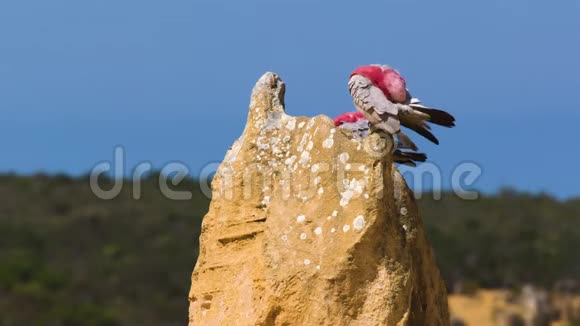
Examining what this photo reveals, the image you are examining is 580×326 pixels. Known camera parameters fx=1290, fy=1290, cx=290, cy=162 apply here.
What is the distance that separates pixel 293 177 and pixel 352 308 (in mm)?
838

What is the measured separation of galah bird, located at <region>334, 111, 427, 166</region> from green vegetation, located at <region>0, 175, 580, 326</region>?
23237 mm

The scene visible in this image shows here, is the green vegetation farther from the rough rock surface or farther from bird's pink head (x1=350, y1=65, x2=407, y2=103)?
bird's pink head (x1=350, y1=65, x2=407, y2=103)

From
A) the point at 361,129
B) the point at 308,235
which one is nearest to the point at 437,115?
the point at 361,129

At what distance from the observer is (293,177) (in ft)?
24.0

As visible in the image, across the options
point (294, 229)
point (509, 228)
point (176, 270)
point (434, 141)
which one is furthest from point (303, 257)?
point (509, 228)

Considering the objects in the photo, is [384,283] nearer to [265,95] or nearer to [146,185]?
[265,95]

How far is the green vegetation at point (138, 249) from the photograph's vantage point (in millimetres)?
31919

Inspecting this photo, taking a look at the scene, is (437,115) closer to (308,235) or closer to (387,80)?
(387,80)

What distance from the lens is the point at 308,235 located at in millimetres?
7078

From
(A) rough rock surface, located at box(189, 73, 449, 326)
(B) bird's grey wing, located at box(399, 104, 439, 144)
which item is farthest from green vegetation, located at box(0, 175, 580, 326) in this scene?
(B) bird's grey wing, located at box(399, 104, 439, 144)

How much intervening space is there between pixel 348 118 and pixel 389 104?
69 centimetres

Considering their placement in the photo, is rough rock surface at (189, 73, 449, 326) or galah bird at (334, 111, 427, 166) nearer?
rough rock surface at (189, 73, 449, 326)

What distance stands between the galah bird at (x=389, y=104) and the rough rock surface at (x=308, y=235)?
13cm

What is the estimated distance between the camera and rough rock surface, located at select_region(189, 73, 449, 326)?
6961mm
